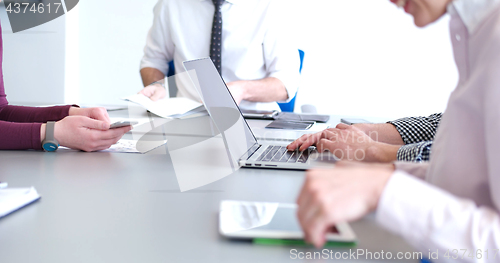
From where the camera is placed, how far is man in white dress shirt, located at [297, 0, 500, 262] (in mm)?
349

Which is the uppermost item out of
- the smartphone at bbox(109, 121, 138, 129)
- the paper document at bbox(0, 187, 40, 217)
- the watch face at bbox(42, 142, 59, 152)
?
the paper document at bbox(0, 187, 40, 217)

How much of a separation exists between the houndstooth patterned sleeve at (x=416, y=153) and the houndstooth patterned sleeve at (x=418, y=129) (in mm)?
231

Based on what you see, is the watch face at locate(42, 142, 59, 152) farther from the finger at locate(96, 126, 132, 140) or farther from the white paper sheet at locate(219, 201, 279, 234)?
the white paper sheet at locate(219, 201, 279, 234)

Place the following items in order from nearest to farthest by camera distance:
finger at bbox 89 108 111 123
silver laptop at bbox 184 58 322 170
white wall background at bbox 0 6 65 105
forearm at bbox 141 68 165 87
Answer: silver laptop at bbox 184 58 322 170
finger at bbox 89 108 111 123
forearm at bbox 141 68 165 87
white wall background at bbox 0 6 65 105

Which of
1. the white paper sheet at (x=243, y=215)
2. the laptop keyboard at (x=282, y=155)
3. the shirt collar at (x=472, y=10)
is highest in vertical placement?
the shirt collar at (x=472, y=10)

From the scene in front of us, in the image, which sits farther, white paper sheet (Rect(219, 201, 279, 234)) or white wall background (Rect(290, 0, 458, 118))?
white wall background (Rect(290, 0, 458, 118))

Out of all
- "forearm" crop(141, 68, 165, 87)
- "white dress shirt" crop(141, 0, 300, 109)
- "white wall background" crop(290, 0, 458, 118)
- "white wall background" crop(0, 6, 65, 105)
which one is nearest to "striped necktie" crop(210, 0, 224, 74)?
"white dress shirt" crop(141, 0, 300, 109)

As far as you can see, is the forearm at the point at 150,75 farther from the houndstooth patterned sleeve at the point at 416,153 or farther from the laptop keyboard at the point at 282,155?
the houndstooth patterned sleeve at the point at 416,153

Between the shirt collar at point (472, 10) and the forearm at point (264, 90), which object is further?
the forearm at point (264, 90)

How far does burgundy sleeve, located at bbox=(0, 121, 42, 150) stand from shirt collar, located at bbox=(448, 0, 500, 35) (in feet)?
2.93

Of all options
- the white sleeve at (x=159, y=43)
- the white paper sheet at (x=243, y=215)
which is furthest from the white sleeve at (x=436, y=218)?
the white sleeve at (x=159, y=43)

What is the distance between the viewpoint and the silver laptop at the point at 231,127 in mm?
831

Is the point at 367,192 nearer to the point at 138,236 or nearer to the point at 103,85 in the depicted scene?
the point at 138,236

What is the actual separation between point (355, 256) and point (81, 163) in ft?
2.01
